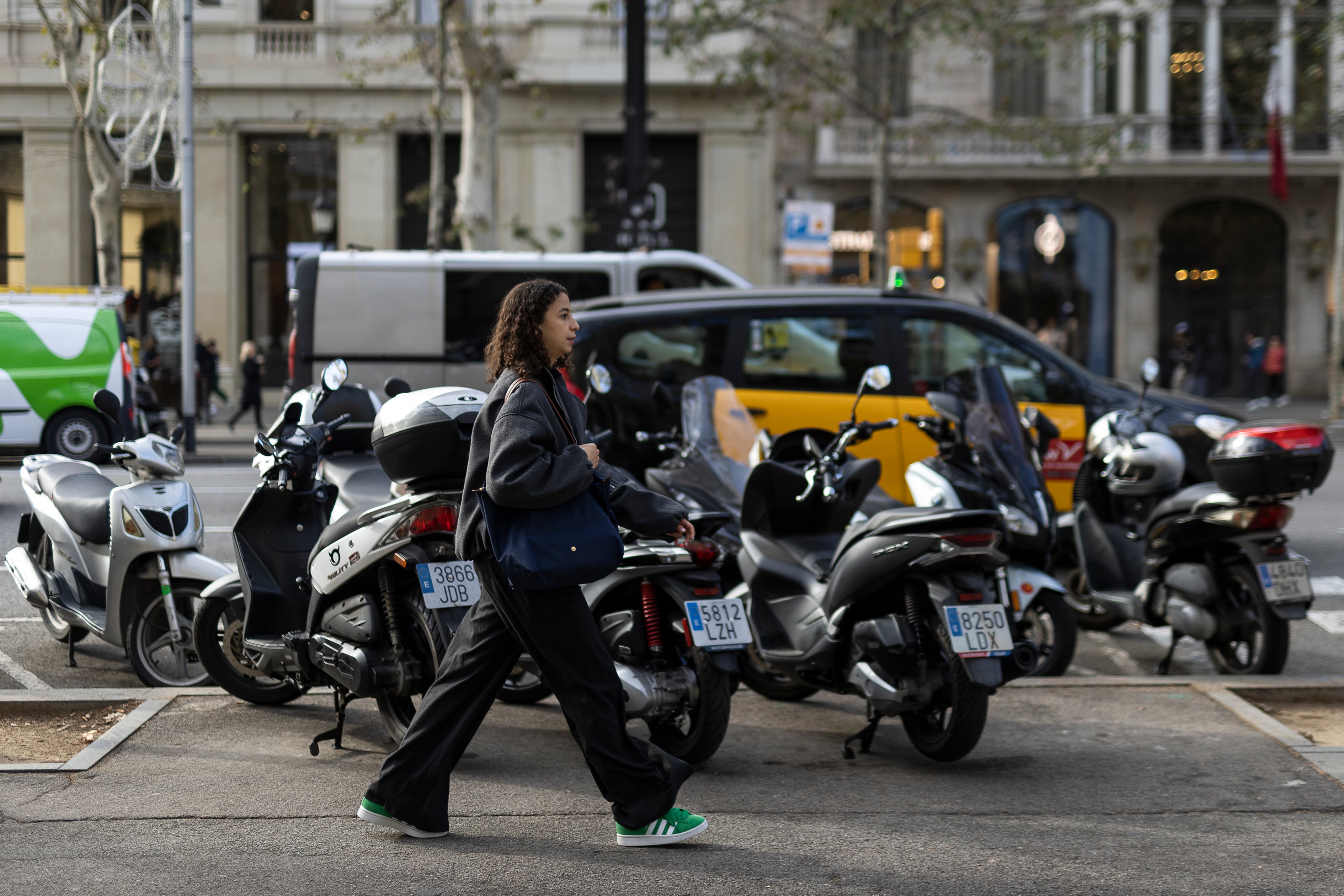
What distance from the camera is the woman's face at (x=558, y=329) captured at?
3994 mm

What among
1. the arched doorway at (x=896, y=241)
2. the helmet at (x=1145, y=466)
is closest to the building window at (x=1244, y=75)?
the arched doorway at (x=896, y=241)

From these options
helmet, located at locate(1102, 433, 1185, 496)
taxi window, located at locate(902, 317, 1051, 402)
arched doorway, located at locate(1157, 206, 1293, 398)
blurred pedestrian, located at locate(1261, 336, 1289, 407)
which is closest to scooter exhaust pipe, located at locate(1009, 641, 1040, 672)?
helmet, located at locate(1102, 433, 1185, 496)

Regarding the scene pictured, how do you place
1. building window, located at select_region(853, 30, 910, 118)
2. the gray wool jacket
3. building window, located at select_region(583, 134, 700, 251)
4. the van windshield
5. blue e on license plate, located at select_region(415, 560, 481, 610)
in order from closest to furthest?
the gray wool jacket → blue e on license plate, located at select_region(415, 560, 481, 610) → the van windshield → building window, located at select_region(853, 30, 910, 118) → building window, located at select_region(583, 134, 700, 251)

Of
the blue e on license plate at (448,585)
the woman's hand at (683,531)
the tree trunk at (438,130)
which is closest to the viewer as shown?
the woman's hand at (683,531)

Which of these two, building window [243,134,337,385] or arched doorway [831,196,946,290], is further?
arched doorway [831,196,946,290]

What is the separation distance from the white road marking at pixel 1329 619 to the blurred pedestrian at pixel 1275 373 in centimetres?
2322

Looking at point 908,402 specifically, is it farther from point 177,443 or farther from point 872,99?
point 872,99

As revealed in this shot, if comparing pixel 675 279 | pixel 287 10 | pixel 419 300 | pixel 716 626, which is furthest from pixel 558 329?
pixel 287 10

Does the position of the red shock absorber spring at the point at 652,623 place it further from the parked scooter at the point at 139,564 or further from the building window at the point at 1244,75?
the building window at the point at 1244,75

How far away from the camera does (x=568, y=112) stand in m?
28.3

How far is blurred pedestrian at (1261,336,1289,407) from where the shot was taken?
30.2 m

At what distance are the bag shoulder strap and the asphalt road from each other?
10.7 feet

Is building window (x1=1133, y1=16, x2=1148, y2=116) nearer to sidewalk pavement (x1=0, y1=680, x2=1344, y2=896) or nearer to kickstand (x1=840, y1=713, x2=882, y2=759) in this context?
sidewalk pavement (x1=0, y1=680, x2=1344, y2=896)

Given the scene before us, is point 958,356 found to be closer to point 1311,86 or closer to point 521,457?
point 521,457
